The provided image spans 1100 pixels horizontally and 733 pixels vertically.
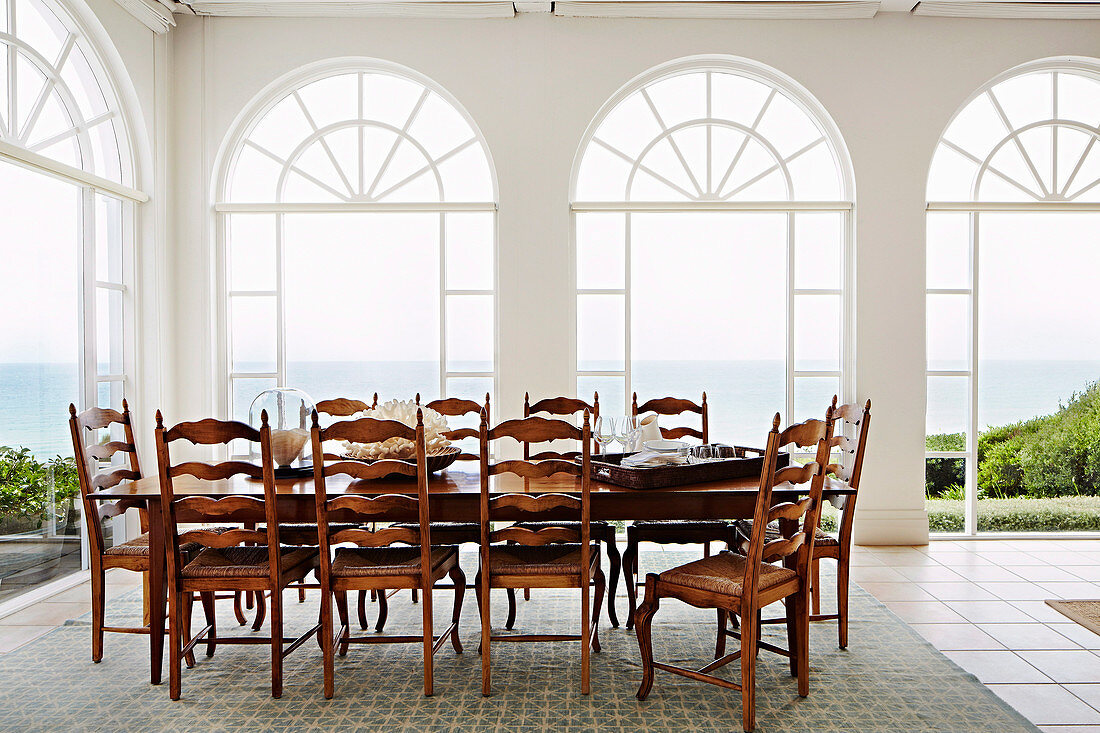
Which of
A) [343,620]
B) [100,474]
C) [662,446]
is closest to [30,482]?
[100,474]

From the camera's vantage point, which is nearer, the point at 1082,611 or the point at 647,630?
the point at 647,630

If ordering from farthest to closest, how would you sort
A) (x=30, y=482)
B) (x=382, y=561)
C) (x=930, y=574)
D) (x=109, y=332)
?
(x=109, y=332) → (x=930, y=574) → (x=30, y=482) → (x=382, y=561)

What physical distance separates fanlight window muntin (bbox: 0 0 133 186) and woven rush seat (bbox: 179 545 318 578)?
2463 mm

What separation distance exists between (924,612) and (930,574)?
76 centimetres

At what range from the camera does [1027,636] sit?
3.43 metres

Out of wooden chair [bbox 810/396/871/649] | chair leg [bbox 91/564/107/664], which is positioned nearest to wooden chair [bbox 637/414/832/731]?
wooden chair [bbox 810/396/871/649]

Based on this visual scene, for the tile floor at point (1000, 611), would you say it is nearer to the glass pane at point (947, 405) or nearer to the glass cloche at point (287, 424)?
the glass pane at point (947, 405)

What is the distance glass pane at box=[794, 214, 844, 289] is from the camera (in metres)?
5.20

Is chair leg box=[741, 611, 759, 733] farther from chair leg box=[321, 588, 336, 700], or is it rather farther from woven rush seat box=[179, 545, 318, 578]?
woven rush seat box=[179, 545, 318, 578]

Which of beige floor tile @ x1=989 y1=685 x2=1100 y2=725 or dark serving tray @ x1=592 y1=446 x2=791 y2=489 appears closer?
beige floor tile @ x1=989 y1=685 x2=1100 y2=725

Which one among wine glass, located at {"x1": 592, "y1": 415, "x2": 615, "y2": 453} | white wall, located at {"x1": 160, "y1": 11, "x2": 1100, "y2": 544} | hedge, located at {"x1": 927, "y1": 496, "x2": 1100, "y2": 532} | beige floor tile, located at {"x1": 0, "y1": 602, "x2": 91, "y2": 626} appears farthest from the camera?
hedge, located at {"x1": 927, "y1": 496, "x2": 1100, "y2": 532}

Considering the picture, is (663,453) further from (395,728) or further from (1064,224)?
(1064,224)

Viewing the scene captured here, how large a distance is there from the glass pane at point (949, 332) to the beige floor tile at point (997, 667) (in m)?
2.51

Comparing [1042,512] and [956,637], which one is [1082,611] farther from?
[1042,512]
